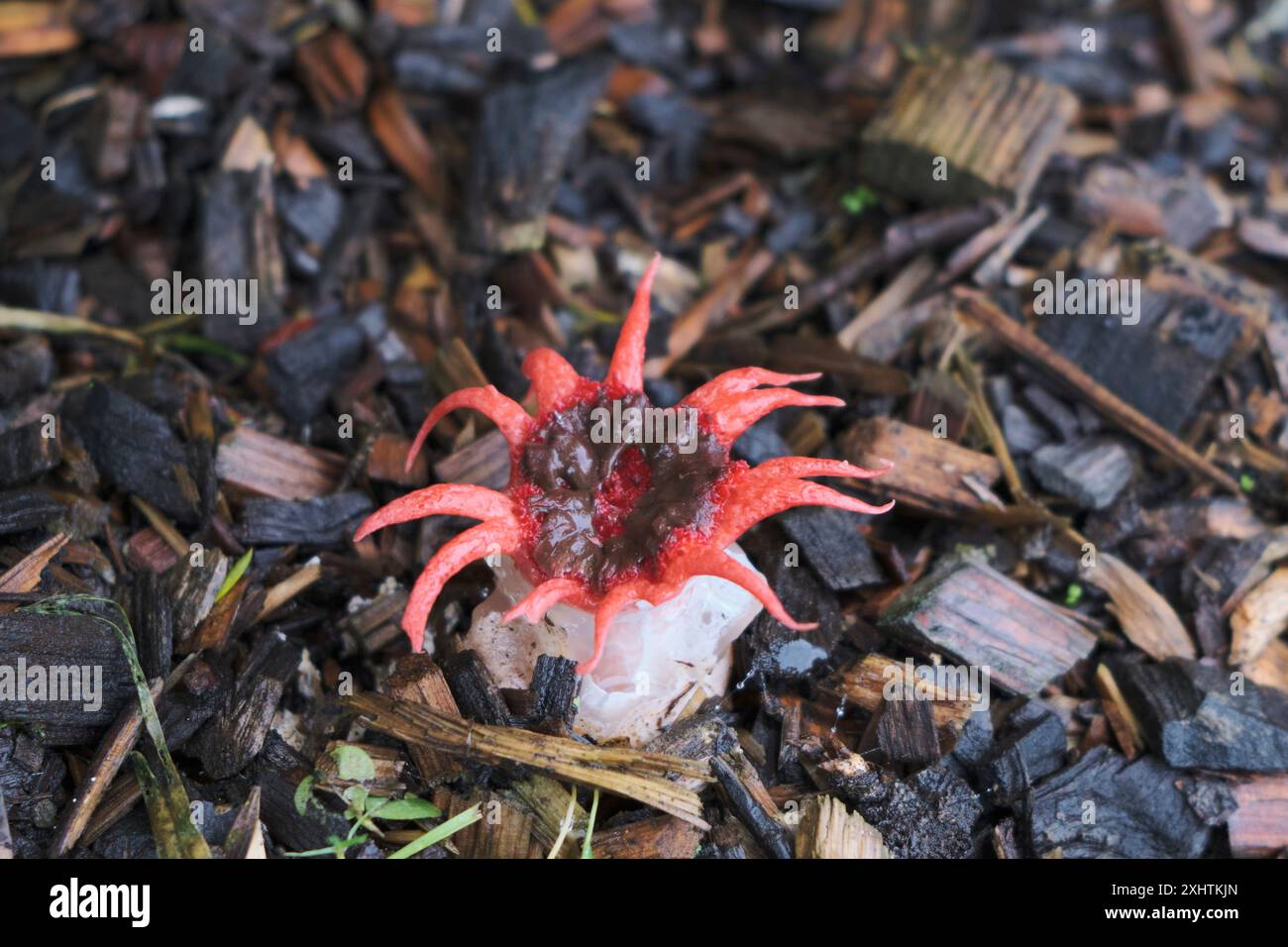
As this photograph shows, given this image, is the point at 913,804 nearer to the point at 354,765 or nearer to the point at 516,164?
the point at 354,765

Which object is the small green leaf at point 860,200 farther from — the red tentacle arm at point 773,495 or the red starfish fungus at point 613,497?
the red tentacle arm at point 773,495

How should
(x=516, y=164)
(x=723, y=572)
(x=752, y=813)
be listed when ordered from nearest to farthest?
(x=723, y=572), (x=752, y=813), (x=516, y=164)

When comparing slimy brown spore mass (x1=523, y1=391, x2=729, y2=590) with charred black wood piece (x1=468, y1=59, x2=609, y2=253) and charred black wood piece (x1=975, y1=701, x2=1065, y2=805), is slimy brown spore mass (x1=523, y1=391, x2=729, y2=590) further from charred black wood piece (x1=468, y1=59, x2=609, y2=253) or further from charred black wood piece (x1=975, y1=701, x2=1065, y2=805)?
charred black wood piece (x1=468, y1=59, x2=609, y2=253)

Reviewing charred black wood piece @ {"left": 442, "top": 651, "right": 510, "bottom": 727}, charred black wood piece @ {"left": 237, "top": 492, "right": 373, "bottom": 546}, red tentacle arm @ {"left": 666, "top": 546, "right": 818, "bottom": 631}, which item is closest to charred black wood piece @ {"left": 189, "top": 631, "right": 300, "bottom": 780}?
charred black wood piece @ {"left": 237, "top": 492, "right": 373, "bottom": 546}

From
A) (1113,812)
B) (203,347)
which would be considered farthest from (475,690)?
(203,347)

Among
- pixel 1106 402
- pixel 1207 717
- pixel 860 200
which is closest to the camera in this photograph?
pixel 1207 717

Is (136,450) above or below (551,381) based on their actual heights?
below

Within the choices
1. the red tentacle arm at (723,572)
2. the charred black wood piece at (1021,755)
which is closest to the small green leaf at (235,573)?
the red tentacle arm at (723,572)

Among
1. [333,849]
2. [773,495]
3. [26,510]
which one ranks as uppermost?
[773,495]

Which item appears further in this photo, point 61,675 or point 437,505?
point 61,675
